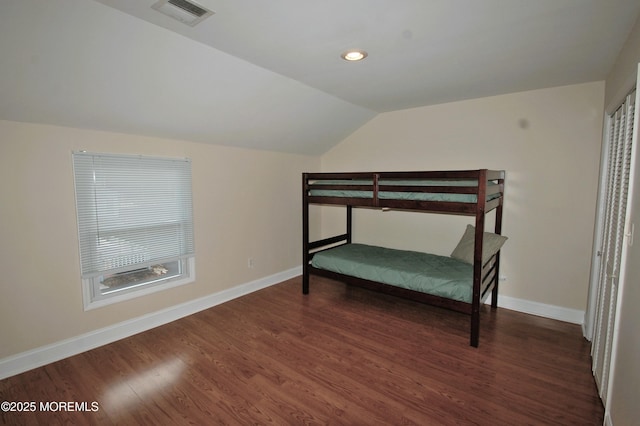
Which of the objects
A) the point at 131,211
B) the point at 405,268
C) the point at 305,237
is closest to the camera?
→ the point at 131,211

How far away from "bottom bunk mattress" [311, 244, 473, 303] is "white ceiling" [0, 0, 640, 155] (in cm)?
180

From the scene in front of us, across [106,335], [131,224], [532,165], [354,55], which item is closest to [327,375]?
[106,335]

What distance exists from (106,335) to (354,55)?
313 cm

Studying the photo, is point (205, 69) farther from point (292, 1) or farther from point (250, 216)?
point (250, 216)

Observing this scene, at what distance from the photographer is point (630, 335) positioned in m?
1.51

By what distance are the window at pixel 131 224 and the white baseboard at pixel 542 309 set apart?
3.51 m

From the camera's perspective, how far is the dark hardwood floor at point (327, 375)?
6.24 feet

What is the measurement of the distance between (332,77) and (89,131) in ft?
6.88

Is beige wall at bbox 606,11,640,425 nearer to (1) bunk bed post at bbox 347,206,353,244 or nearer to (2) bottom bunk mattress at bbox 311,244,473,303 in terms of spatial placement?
(2) bottom bunk mattress at bbox 311,244,473,303

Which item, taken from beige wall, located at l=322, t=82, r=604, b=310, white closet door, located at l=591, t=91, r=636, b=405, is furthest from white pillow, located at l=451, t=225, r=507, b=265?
white closet door, located at l=591, t=91, r=636, b=405

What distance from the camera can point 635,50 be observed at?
1770mm

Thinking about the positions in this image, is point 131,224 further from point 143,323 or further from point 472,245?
point 472,245

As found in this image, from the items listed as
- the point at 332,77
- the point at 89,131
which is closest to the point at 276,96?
the point at 332,77

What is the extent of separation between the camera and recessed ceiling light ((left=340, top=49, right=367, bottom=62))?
86.3 inches
